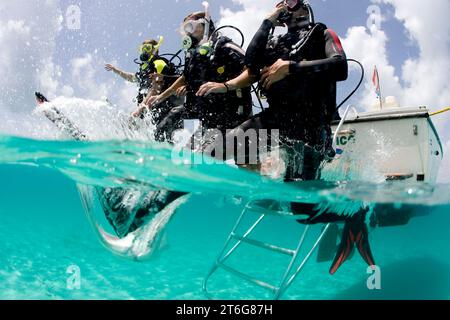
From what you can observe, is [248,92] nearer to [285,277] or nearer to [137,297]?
[285,277]

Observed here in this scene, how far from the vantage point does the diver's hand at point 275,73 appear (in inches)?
134

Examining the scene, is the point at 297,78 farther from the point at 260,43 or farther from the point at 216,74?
the point at 216,74

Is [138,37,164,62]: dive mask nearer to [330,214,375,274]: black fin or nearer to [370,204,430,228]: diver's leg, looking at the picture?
[330,214,375,274]: black fin

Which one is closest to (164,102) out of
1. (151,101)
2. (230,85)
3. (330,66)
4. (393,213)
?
(151,101)

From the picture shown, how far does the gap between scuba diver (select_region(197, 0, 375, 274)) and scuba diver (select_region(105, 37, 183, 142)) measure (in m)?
2.33

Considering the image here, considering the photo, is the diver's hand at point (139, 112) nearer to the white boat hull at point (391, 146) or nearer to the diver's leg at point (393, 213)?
the white boat hull at point (391, 146)

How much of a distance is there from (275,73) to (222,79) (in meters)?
1.06

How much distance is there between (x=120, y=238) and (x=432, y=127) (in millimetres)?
6631

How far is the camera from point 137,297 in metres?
10.7

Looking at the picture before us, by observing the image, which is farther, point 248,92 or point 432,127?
point 432,127

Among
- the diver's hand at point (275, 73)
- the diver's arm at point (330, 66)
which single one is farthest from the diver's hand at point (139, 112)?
the diver's arm at point (330, 66)

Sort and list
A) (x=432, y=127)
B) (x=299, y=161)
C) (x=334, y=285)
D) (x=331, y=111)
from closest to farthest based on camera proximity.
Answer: (x=331, y=111), (x=299, y=161), (x=432, y=127), (x=334, y=285)
